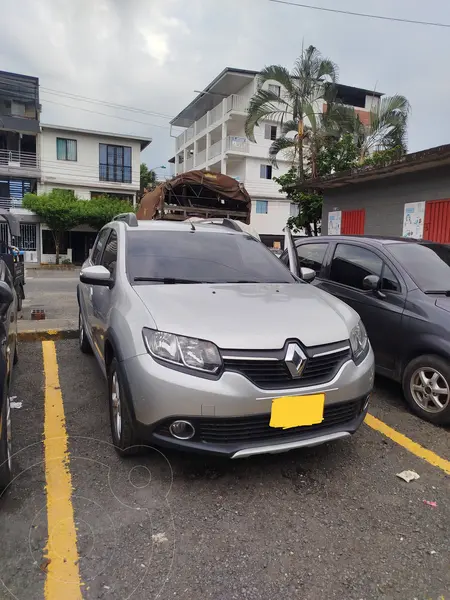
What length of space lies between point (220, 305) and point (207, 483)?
1096 mm

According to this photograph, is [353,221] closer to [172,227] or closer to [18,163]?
[172,227]

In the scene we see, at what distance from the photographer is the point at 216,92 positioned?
3316cm

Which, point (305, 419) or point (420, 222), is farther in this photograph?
point (420, 222)

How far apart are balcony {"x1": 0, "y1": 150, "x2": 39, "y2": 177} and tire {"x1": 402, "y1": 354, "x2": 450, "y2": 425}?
29540mm

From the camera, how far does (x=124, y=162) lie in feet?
101

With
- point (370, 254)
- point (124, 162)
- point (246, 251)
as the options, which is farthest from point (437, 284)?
point (124, 162)

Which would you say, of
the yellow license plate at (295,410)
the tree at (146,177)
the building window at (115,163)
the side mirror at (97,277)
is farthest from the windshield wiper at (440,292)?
the tree at (146,177)

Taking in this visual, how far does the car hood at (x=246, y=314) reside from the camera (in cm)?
253

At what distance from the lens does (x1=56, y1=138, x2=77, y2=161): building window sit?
95.0ft

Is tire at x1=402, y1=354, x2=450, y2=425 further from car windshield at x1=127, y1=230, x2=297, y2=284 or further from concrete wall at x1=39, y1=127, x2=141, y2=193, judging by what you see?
concrete wall at x1=39, y1=127, x2=141, y2=193

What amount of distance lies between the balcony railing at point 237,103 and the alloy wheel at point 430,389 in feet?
101

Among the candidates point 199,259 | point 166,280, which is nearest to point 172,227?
point 199,259

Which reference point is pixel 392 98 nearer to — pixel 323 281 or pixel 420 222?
pixel 420 222

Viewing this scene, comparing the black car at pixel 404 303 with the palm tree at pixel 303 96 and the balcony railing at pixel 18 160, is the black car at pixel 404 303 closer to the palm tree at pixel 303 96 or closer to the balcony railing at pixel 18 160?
the palm tree at pixel 303 96
